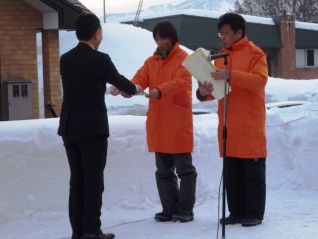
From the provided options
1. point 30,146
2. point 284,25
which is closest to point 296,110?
point 30,146

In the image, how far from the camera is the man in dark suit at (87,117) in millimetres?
5574

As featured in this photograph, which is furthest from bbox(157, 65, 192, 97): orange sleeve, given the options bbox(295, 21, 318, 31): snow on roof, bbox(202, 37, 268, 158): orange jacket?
bbox(295, 21, 318, 31): snow on roof

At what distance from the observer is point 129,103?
17281 millimetres

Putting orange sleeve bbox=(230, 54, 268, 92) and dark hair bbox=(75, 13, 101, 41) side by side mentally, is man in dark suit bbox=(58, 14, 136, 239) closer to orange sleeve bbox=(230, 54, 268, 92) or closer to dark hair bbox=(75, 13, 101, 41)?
dark hair bbox=(75, 13, 101, 41)

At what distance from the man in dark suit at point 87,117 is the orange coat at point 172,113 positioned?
0.68 metres

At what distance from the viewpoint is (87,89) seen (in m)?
5.59

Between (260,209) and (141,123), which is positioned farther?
(141,123)

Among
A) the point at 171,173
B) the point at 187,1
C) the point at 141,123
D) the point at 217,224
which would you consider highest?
the point at 187,1

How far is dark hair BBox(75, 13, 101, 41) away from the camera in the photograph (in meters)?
5.64

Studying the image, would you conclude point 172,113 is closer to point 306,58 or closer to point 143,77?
point 143,77

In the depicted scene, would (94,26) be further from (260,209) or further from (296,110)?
(296,110)

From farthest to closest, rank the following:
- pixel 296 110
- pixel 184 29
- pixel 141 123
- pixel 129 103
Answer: pixel 184 29 < pixel 129 103 < pixel 296 110 < pixel 141 123

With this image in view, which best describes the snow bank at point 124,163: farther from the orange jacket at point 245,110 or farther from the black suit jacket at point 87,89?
the orange jacket at point 245,110

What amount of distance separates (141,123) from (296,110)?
2.39m
